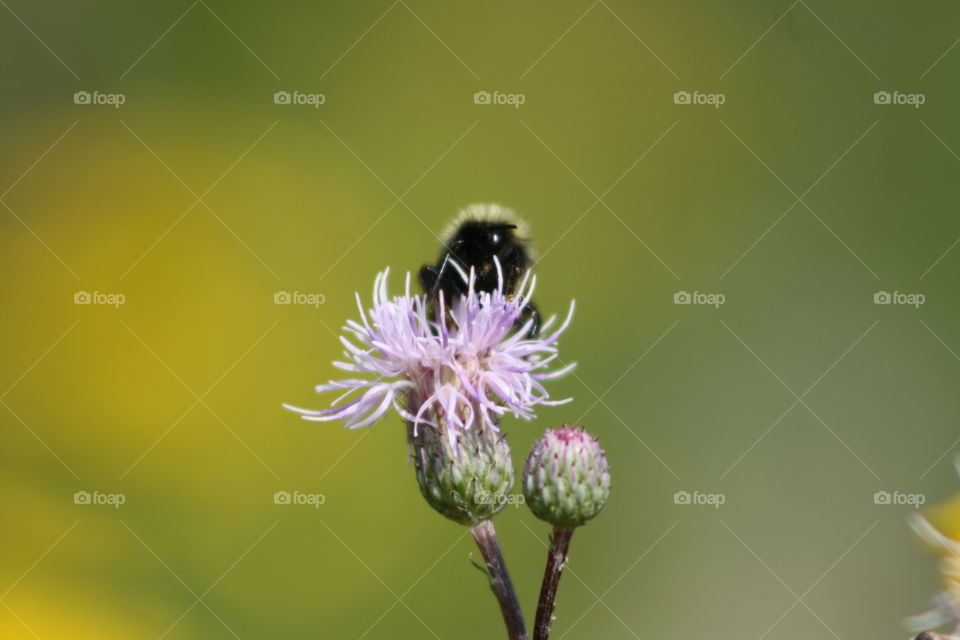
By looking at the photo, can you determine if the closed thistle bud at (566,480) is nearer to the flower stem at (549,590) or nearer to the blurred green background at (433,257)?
the flower stem at (549,590)

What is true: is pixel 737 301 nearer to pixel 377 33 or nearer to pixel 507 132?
pixel 507 132

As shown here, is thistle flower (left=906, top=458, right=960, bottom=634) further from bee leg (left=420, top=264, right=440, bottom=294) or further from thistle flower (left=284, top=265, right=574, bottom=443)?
bee leg (left=420, top=264, right=440, bottom=294)

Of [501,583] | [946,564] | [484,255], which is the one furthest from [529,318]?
[946,564]

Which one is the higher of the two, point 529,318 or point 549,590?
point 529,318

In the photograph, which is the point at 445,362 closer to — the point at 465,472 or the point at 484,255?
the point at 465,472

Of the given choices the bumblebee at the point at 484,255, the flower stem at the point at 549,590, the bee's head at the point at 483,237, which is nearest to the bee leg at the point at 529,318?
the bumblebee at the point at 484,255

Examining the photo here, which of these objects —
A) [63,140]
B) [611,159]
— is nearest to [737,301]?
[611,159]

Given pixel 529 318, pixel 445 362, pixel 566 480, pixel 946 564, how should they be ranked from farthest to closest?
pixel 529 318 → pixel 445 362 → pixel 566 480 → pixel 946 564

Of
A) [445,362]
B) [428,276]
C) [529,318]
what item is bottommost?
[445,362]
